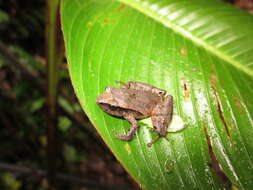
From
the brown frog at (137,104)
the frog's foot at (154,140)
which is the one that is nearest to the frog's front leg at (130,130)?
the brown frog at (137,104)

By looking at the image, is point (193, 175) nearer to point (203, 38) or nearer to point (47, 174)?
point (203, 38)

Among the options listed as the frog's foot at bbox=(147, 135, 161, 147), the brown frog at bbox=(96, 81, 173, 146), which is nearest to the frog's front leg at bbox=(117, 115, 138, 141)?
the brown frog at bbox=(96, 81, 173, 146)

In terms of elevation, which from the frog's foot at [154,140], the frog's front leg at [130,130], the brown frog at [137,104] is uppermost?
the brown frog at [137,104]

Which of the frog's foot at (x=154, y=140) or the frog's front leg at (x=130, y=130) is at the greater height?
the frog's front leg at (x=130, y=130)

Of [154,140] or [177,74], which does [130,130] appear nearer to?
[154,140]

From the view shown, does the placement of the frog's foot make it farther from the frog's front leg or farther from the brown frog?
the frog's front leg

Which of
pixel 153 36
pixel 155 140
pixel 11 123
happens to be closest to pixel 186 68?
pixel 153 36

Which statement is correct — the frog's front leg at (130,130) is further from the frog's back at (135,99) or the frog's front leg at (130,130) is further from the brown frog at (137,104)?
the frog's back at (135,99)
